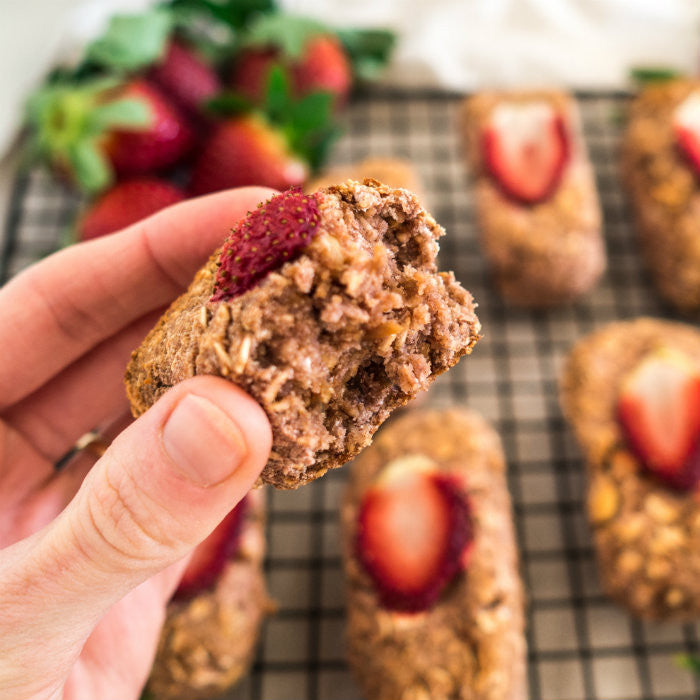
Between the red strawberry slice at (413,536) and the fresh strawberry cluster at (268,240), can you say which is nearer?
the fresh strawberry cluster at (268,240)

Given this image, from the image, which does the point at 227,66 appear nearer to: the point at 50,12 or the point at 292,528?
the point at 50,12

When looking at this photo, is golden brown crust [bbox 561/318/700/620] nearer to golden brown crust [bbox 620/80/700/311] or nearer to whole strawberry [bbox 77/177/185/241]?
golden brown crust [bbox 620/80/700/311]

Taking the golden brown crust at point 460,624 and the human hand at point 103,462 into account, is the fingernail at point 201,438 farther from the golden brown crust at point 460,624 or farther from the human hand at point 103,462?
the golden brown crust at point 460,624

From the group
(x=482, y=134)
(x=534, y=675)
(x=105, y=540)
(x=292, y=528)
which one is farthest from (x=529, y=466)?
(x=105, y=540)

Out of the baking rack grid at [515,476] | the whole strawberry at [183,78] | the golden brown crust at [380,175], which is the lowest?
the baking rack grid at [515,476]

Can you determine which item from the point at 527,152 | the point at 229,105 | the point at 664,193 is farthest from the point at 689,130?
the point at 229,105

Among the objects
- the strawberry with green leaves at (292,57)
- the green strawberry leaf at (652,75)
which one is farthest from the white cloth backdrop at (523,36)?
the strawberry with green leaves at (292,57)
